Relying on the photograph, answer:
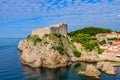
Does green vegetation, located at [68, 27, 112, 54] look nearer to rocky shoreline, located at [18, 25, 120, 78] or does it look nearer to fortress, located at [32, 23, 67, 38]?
rocky shoreline, located at [18, 25, 120, 78]

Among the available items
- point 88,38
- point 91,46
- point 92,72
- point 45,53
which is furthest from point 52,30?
point 92,72

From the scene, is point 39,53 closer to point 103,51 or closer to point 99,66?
point 99,66

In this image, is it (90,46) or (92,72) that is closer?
(92,72)

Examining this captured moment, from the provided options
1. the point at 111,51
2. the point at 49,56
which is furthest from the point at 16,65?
the point at 111,51

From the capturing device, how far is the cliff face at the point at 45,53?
72.8m

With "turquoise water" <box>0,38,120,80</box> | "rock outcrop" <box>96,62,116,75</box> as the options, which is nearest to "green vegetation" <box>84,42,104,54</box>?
"turquoise water" <box>0,38,120,80</box>

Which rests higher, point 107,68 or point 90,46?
point 90,46

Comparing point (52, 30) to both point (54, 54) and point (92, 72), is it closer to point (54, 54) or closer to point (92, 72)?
point (54, 54)

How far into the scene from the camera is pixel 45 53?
73.8 metres

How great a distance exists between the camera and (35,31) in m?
82.7

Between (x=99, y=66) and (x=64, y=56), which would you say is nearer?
(x=99, y=66)

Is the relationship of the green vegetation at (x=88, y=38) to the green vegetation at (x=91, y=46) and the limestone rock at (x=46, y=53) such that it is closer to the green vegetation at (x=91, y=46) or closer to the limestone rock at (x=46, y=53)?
the green vegetation at (x=91, y=46)

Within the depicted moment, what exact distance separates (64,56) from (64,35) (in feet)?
48.3

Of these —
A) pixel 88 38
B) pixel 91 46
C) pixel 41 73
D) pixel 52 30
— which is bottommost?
pixel 41 73
